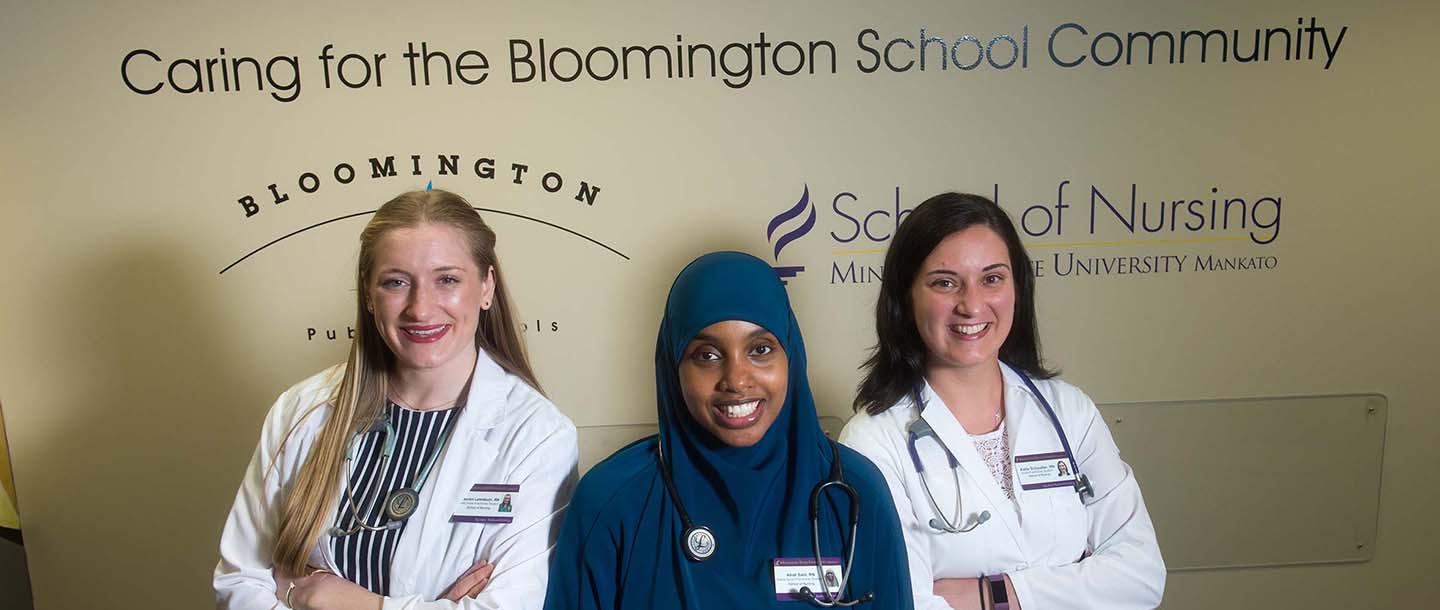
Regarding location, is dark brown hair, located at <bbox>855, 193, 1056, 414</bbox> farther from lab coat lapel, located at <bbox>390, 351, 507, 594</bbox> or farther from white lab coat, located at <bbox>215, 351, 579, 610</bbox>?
lab coat lapel, located at <bbox>390, 351, 507, 594</bbox>

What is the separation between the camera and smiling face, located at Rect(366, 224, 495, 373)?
1887mm

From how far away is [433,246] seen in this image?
1902 millimetres

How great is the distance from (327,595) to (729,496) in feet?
2.76

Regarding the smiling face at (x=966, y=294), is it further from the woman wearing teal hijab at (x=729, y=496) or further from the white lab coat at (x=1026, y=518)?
the woman wearing teal hijab at (x=729, y=496)

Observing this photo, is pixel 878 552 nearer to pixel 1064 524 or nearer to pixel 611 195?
pixel 1064 524

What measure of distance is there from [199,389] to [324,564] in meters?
1.28

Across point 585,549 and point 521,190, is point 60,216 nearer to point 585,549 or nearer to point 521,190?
point 521,190

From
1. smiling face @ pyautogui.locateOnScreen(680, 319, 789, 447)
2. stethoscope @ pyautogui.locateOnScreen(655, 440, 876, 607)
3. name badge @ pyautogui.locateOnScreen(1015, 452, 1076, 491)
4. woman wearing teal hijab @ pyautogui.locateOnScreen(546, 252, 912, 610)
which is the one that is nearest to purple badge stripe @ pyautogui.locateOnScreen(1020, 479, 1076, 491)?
name badge @ pyautogui.locateOnScreen(1015, 452, 1076, 491)

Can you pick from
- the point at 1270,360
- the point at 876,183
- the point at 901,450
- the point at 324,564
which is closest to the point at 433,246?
the point at 324,564

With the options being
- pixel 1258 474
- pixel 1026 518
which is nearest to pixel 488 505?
pixel 1026 518

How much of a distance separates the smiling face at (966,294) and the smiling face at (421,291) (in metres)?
1.00

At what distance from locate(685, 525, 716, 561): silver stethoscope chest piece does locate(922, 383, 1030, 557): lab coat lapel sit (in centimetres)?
62

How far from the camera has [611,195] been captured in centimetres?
278

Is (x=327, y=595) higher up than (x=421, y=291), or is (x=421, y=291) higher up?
(x=421, y=291)
